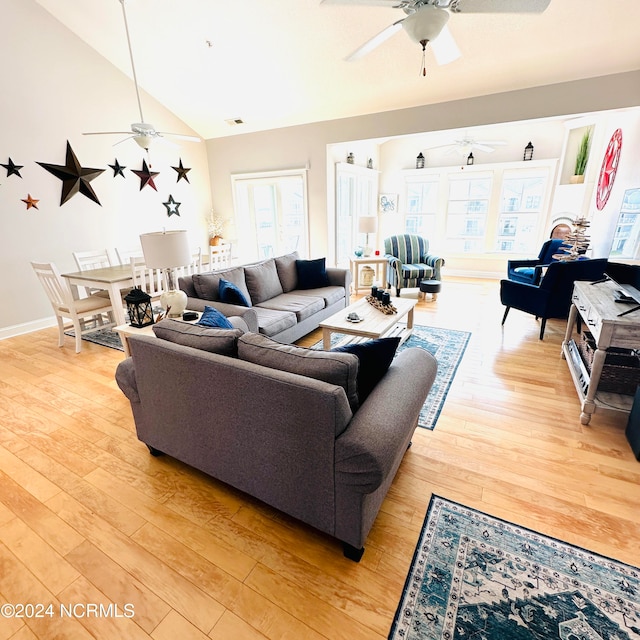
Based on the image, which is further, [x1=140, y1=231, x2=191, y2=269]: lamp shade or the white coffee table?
the white coffee table

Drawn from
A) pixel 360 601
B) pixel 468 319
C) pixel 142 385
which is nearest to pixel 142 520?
pixel 142 385

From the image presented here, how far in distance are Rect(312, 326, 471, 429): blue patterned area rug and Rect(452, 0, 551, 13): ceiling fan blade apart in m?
2.49

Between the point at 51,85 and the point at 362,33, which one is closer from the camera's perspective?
the point at 362,33

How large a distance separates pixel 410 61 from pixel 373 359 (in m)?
3.96

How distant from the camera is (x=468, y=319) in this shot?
4473mm

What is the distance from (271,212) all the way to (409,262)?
2.78 meters

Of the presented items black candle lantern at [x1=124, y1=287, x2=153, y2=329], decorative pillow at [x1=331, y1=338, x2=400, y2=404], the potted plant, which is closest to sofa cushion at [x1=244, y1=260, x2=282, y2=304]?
black candle lantern at [x1=124, y1=287, x2=153, y2=329]

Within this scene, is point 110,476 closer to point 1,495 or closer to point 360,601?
point 1,495

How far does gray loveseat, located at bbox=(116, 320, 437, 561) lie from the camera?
50.3 inches

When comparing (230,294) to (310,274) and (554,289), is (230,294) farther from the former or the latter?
(554,289)

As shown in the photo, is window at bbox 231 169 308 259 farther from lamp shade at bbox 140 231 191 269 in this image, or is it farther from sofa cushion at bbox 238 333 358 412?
sofa cushion at bbox 238 333 358 412

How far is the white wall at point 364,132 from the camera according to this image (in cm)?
377

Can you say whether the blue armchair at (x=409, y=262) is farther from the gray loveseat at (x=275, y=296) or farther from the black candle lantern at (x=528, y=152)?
the black candle lantern at (x=528, y=152)

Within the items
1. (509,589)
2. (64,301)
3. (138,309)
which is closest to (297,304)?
(138,309)
